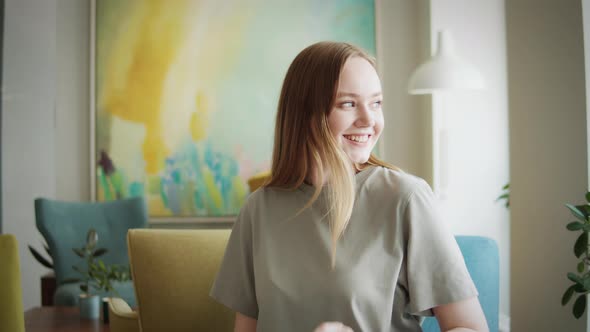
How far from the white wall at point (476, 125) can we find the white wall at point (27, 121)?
2.65 m

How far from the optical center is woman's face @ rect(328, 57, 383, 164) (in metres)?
1.24

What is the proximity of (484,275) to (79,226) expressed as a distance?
9.98ft

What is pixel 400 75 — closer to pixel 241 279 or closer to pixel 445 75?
pixel 445 75

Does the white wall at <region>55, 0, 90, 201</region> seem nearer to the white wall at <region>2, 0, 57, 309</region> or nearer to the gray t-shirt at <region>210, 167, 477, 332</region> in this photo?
the white wall at <region>2, 0, 57, 309</region>

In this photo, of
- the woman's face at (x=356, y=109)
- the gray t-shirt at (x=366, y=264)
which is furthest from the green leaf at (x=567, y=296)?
the woman's face at (x=356, y=109)

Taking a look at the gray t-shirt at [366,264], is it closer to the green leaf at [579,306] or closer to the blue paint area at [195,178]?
the green leaf at [579,306]

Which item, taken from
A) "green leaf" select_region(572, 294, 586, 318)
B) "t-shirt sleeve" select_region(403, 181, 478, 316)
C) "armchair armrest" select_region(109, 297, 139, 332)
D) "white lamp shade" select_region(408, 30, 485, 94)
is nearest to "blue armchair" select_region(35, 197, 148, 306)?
"armchair armrest" select_region(109, 297, 139, 332)

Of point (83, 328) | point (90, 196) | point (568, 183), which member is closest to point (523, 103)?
point (568, 183)

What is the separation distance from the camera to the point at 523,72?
2061mm

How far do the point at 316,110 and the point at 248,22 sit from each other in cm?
387

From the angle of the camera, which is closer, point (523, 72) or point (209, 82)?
point (523, 72)

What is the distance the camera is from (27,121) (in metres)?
3.65

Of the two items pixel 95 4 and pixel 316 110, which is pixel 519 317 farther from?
pixel 95 4

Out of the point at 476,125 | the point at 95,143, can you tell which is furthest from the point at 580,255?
the point at 95,143
